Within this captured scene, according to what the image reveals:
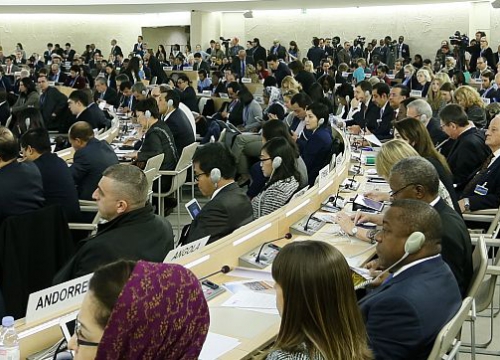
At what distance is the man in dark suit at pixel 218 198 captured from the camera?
393 centimetres

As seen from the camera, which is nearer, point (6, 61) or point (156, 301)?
point (156, 301)

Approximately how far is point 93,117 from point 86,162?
3.23 meters

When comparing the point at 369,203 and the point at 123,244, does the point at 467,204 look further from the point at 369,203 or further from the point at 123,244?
the point at 123,244

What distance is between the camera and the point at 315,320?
6.33 feet

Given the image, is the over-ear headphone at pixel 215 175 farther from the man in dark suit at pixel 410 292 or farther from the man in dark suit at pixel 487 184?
the man in dark suit at pixel 487 184

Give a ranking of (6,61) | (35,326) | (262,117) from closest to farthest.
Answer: (35,326) → (262,117) → (6,61)

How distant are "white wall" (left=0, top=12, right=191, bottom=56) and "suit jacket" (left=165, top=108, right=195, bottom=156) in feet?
58.2

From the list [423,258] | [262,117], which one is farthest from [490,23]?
[423,258]

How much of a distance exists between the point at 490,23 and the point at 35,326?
19964 mm

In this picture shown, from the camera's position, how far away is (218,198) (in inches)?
157

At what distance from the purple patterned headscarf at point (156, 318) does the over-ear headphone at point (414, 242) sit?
4.00 ft

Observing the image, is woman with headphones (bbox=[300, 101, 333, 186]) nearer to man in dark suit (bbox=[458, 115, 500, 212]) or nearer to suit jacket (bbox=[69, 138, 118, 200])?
man in dark suit (bbox=[458, 115, 500, 212])

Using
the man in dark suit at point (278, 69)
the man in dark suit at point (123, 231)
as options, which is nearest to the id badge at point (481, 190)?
the man in dark suit at point (123, 231)

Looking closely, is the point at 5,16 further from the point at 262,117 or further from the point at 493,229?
the point at 493,229
